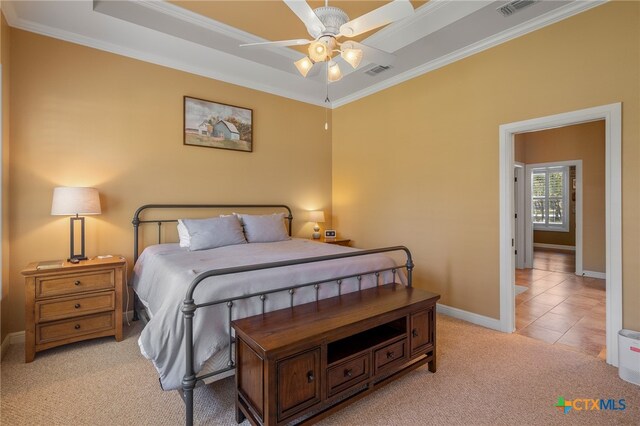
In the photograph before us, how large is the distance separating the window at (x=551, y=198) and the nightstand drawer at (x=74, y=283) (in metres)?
9.58

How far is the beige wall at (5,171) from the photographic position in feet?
9.10

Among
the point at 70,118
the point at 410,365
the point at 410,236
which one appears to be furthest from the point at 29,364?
the point at 410,236

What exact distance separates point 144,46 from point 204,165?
1510 millimetres

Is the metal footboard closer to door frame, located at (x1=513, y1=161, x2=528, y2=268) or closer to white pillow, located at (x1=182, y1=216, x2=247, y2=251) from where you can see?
white pillow, located at (x1=182, y1=216, x2=247, y2=251)

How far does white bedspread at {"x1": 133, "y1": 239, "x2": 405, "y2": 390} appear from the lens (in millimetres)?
1826

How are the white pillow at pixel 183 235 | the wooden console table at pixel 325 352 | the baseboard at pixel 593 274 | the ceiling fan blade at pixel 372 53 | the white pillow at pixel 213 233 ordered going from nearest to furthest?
the wooden console table at pixel 325 352 → the ceiling fan blade at pixel 372 53 → the white pillow at pixel 213 233 → the white pillow at pixel 183 235 → the baseboard at pixel 593 274

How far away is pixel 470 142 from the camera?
3564mm

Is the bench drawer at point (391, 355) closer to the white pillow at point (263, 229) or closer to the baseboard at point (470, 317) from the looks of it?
the baseboard at point (470, 317)

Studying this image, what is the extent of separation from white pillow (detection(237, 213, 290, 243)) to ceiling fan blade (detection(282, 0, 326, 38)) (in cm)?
235

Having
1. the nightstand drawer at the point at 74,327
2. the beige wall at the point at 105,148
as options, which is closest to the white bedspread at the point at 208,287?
the nightstand drawer at the point at 74,327

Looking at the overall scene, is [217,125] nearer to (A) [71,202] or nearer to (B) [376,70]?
(A) [71,202]

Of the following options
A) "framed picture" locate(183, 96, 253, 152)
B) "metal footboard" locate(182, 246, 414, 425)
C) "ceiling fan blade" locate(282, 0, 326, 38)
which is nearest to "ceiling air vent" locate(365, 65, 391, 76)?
"framed picture" locate(183, 96, 253, 152)

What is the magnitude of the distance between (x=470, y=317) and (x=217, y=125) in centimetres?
412

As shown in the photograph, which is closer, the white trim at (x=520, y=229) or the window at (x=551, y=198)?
the white trim at (x=520, y=229)
